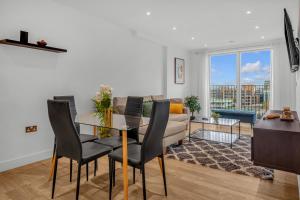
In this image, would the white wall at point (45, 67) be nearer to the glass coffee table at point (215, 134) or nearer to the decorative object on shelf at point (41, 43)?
the decorative object on shelf at point (41, 43)

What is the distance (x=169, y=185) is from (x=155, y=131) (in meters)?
0.85

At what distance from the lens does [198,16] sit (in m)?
3.88

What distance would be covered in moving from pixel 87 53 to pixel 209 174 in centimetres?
298

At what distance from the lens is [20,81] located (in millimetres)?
2863

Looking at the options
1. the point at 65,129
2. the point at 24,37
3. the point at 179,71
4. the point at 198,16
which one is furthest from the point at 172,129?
the point at 179,71

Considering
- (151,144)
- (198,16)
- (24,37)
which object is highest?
(198,16)

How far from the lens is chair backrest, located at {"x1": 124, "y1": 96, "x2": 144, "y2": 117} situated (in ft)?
10.1

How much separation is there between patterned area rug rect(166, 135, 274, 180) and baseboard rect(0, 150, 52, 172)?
6.62 feet

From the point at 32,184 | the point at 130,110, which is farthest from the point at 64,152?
the point at 130,110

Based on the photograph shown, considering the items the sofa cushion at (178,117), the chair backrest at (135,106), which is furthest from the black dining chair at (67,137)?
the sofa cushion at (178,117)

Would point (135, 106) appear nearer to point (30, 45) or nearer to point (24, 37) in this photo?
point (30, 45)

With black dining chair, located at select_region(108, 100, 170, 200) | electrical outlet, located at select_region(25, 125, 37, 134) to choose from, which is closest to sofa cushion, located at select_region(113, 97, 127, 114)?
electrical outlet, located at select_region(25, 125, 37, 134)

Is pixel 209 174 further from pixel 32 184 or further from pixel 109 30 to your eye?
pixel 109 30

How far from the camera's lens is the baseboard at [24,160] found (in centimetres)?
272
